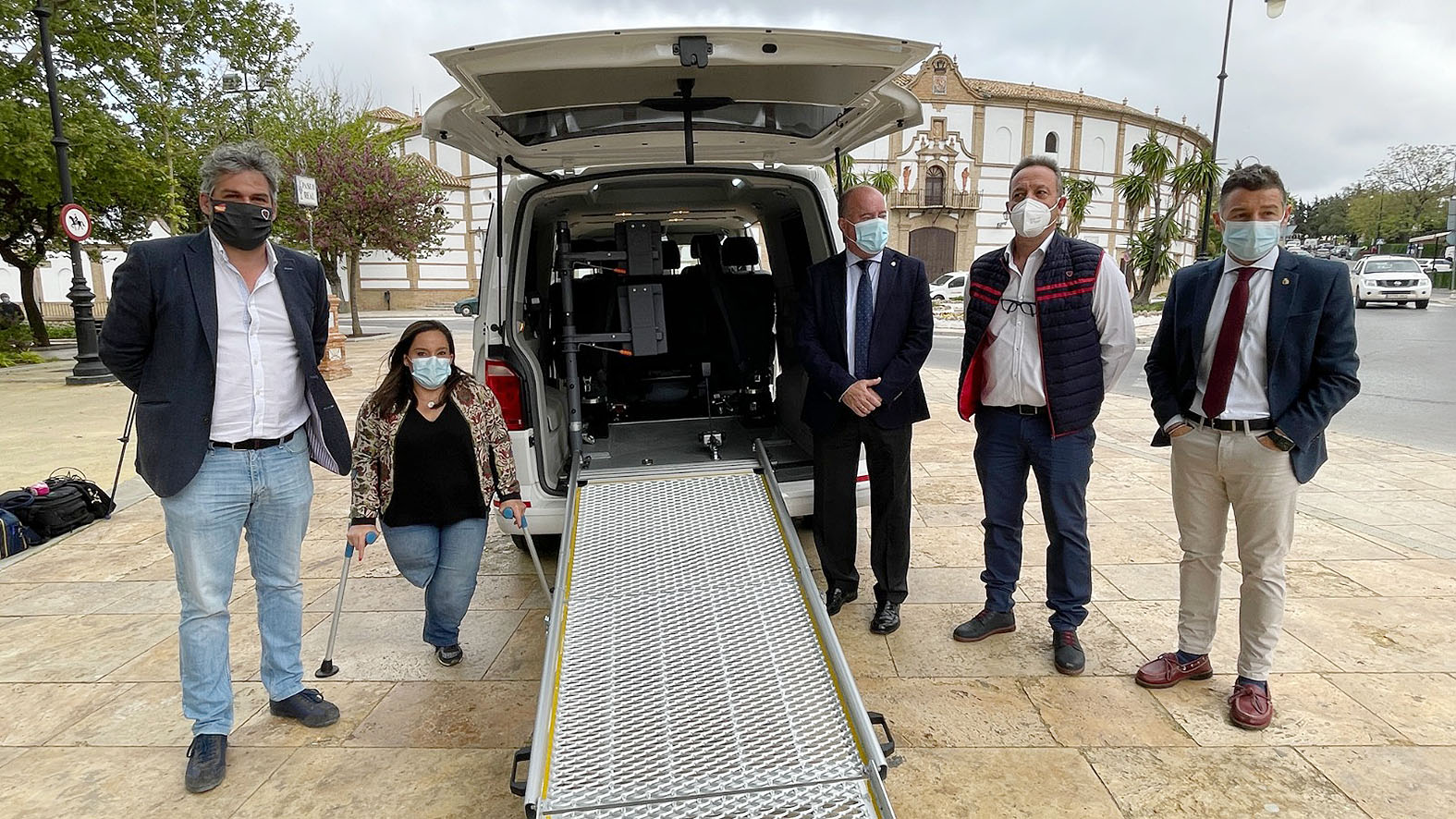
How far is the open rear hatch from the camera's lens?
2.56m

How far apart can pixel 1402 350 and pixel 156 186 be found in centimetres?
2110

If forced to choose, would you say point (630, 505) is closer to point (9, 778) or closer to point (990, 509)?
point (990, 509)

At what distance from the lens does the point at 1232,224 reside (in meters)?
2.64

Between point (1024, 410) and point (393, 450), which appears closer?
point (393, 450)

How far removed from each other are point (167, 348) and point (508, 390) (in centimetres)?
134

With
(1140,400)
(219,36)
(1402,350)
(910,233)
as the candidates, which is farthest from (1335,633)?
(910,233)

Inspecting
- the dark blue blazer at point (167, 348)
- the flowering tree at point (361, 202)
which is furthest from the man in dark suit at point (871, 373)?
the flowering tree at point (361, 202)

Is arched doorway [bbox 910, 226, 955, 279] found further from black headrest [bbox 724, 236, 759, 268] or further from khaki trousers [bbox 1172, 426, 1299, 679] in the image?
khaki trousers [bbox 1172, 426, 1299, 679]

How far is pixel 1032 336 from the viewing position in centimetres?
304

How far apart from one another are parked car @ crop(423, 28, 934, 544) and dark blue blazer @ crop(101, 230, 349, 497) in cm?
104

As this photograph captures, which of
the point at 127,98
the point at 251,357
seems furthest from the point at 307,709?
the point at 127,98

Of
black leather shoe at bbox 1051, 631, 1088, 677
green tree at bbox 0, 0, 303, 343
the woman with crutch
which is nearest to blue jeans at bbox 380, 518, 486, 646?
the woman with crutch

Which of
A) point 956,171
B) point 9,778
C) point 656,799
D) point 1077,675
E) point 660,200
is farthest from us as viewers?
point 956,171

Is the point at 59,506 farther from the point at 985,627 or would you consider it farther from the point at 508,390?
the point at 985,627
